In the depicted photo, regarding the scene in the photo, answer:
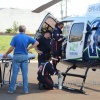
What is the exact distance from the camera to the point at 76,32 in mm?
9938

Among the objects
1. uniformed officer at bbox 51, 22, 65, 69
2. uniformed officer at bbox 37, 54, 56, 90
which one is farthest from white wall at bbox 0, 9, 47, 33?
uniformed officer at bbox 37, 54, 56, 90

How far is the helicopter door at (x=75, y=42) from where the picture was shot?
31.7 feet

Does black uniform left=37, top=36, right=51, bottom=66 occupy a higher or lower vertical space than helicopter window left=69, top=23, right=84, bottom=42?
lower

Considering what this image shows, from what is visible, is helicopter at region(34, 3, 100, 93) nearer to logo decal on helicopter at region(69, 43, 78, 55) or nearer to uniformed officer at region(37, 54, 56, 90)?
logo decal on helicopter at region(69, 43, 78, 55)

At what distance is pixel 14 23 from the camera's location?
284 ft

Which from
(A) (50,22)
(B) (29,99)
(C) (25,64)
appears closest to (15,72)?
(C) (25,64)

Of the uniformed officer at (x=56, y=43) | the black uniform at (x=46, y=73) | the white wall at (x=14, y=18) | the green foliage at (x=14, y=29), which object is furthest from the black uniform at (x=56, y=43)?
the white wall at (x=14, y=18)

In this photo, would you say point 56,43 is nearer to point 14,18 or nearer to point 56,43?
Answer: point 56,43

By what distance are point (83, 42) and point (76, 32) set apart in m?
0.50

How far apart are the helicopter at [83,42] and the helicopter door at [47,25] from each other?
0.71 meters

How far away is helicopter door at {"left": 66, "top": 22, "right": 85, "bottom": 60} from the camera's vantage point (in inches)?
380

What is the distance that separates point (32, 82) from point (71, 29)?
8.30 ft

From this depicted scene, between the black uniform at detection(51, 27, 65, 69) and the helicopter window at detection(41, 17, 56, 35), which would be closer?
the black uniform at detection(51, 27, 65, 69)

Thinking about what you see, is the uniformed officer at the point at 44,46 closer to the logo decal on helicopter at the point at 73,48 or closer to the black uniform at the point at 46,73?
the black uniform at the point at 46,73
